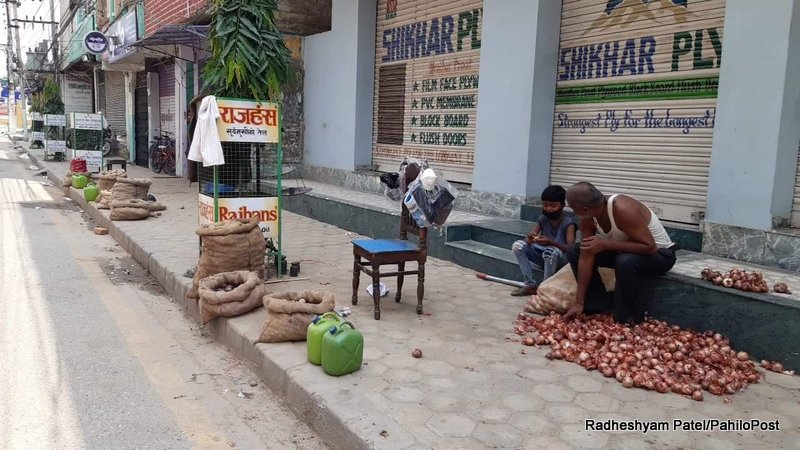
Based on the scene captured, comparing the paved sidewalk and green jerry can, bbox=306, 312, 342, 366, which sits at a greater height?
green jerry can, bbox=306, 312, 342, 366

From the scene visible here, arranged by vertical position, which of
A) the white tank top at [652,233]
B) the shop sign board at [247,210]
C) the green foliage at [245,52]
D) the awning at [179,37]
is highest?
the awning at [179,37]

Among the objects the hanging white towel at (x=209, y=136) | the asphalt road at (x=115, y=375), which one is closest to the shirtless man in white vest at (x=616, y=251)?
the asphalt road at (x=115, y=375)

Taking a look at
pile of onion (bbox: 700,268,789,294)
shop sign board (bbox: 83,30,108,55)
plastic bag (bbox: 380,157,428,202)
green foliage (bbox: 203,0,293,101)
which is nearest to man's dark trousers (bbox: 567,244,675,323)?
pile of onion (bbox: 700,268,789,294)

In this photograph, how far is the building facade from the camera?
5.30 m

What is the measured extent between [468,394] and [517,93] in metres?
5.15

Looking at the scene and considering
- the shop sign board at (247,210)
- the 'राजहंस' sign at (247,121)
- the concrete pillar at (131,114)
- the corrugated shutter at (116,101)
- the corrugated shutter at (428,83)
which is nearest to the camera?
the 'राजहंस' sign at (247,121)

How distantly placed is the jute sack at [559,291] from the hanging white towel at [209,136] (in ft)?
10.3

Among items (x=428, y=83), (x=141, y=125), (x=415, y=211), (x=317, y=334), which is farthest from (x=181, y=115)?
(x=317, y=334)

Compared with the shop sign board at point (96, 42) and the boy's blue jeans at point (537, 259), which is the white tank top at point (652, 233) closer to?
the boy's blue jeans at point (537, 259)

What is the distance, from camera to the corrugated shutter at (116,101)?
2772cm

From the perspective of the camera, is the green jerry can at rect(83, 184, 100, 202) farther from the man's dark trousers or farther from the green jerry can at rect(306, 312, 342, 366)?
the man's dark trousers

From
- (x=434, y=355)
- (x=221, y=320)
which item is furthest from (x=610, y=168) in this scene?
(x=221, y=320)

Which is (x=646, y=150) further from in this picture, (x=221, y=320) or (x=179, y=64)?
(x=179, y=64)

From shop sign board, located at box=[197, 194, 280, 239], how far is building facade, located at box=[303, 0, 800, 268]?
3243 mm
